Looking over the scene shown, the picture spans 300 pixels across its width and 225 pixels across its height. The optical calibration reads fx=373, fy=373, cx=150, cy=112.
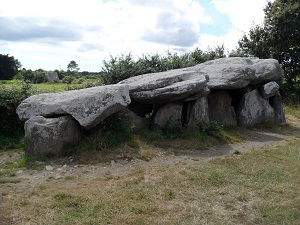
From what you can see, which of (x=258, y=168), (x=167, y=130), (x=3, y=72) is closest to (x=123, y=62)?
(x=167, y=130)

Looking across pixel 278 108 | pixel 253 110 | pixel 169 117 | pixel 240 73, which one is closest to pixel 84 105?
pixel 169 117

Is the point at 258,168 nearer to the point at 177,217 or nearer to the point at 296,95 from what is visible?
the point at 177,217

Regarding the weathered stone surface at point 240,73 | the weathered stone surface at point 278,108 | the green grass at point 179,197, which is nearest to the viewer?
the green grass at point 179,197

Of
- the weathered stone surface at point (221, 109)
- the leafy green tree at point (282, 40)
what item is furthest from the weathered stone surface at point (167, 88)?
the leafy green tree at point (282, 40)

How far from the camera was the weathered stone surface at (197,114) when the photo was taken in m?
10.6

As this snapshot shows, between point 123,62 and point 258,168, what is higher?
point 123,62

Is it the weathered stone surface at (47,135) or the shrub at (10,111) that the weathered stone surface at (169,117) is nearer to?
the weathered stone surface at (47,135)

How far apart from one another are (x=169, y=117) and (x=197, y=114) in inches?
36.4

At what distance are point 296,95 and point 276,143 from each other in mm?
10121

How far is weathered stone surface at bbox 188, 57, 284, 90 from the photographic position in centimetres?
1188

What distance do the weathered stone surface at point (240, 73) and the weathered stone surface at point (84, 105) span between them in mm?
3389

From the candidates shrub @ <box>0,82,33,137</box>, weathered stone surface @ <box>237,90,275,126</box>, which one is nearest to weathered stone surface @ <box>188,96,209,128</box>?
weathered stone surface @ <box>237,90,275,126</box>

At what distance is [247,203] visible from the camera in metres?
5.78

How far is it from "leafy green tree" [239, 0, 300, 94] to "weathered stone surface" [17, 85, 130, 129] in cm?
1289
